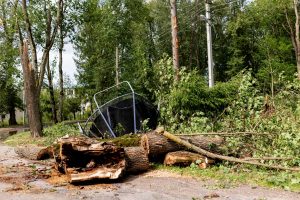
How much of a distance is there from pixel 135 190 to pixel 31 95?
11.7m

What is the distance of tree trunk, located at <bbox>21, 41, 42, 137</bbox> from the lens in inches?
667

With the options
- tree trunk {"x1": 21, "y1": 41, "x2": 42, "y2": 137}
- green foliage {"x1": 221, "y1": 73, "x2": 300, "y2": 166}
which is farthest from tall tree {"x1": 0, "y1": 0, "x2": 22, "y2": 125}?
green foliage {"x1": 221, "y1": 73, "x2": 300, "y2": 166}

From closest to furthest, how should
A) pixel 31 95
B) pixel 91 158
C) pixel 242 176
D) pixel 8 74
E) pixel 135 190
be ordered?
pixel 135 190, pixel 242 176, pixel 91 158, pixel 31 95, pixel 8 74

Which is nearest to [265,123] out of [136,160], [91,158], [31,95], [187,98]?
[136,160]

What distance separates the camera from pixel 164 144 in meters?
8.23

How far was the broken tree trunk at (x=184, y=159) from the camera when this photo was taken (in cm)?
804

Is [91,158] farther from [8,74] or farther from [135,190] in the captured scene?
[8,74]

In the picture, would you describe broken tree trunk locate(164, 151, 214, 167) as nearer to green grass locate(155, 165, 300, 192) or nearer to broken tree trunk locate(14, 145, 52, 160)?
green grass locate(155, 165, 300, 192)

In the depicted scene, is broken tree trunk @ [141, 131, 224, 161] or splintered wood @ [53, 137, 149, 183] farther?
broken tree trunk @ [141, 131, 224, 161]

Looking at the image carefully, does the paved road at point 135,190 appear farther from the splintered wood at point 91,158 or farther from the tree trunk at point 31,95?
the tree trunk at point 31,95

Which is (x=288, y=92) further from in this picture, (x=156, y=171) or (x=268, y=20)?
(x=268, y=20)

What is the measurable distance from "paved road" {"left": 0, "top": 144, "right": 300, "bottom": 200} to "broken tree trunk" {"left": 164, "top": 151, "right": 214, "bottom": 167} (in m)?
0.38

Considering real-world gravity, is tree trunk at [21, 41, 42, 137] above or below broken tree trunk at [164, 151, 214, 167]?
above

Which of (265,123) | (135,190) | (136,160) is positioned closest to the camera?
(135,190)
